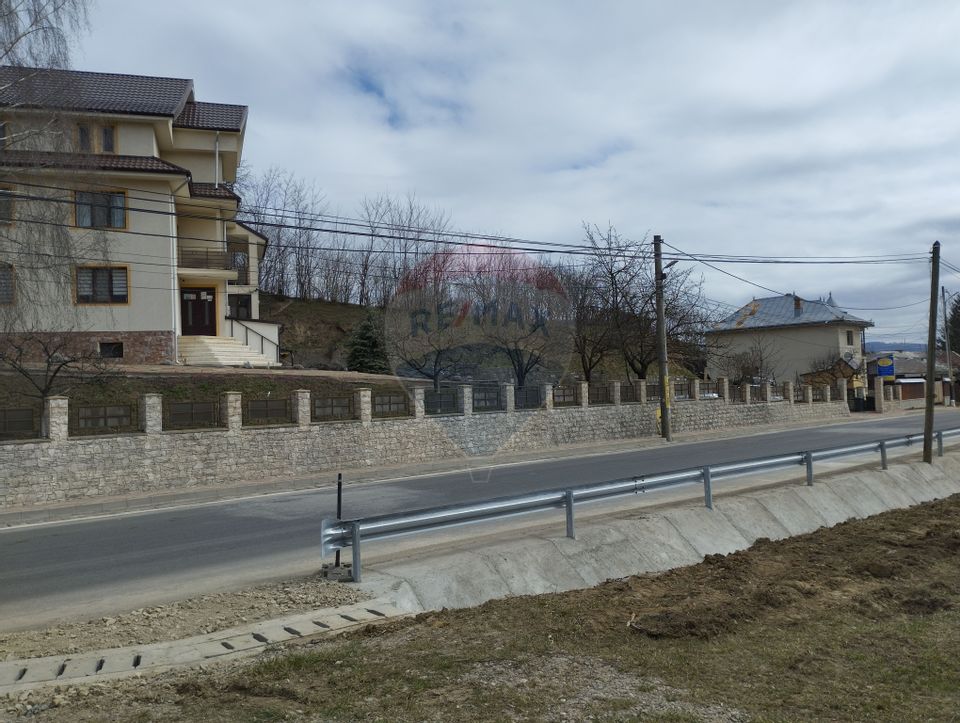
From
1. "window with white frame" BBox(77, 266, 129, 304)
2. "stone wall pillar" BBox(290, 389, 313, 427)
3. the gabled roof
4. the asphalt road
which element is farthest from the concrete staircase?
the asphalt road

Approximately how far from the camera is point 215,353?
112 ft

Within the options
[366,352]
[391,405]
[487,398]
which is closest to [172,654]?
[391,405]

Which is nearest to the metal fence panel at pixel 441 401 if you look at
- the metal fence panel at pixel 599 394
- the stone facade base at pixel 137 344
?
the metal fence panel at pixel 599 394

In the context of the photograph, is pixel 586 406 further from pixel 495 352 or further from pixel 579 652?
pixel 579 652

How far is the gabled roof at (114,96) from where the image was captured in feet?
72.0

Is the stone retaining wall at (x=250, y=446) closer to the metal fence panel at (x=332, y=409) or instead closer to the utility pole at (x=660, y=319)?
the metal fence panel at (x=332, y=409)

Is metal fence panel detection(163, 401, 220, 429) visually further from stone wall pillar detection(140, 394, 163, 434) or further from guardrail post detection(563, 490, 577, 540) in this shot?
guardrail post detection(563, 490, 577, 540)

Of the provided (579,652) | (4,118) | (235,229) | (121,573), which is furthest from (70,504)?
(235,229)

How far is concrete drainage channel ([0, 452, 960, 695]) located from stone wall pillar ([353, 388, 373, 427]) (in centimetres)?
1302

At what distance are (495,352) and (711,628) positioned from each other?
7563 millimetres

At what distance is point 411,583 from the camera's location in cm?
906

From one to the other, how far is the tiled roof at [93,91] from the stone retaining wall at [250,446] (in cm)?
942

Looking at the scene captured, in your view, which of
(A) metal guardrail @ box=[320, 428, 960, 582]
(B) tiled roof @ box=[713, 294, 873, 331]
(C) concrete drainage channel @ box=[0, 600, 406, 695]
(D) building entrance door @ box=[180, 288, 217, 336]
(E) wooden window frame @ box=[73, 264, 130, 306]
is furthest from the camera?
(B) tiled roof @ box=[713, 294, 873, 331]

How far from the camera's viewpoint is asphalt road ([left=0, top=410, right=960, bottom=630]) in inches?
376
